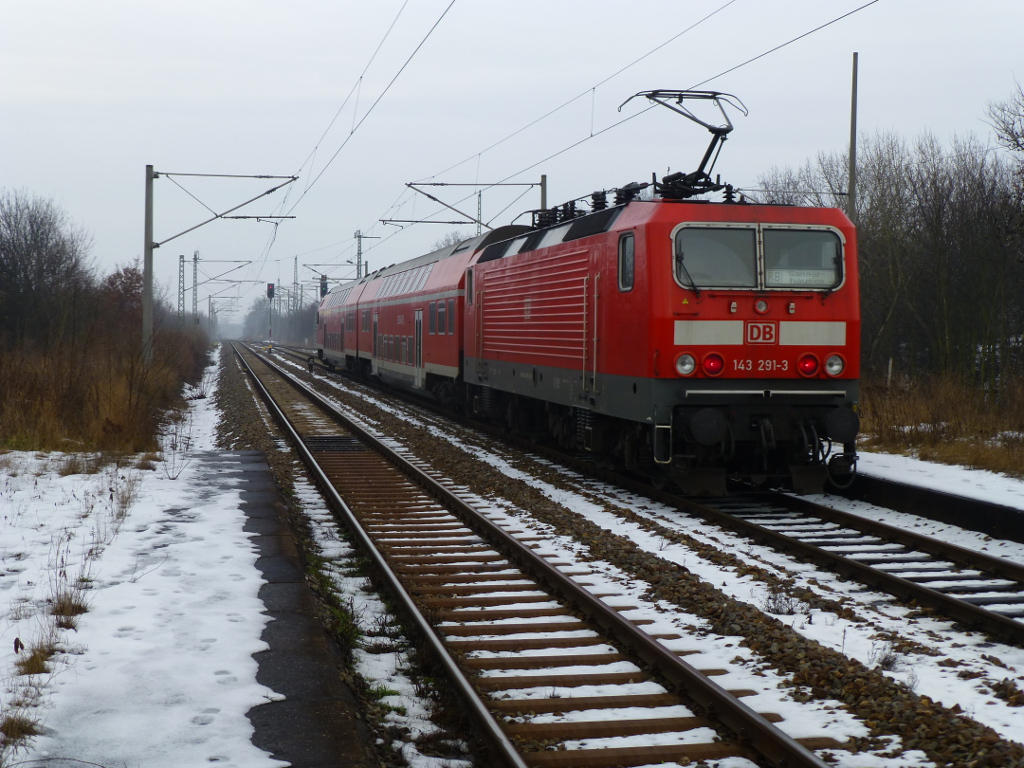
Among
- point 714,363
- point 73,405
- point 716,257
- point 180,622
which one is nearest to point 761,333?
point 714,363

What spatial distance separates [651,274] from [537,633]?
4.82m

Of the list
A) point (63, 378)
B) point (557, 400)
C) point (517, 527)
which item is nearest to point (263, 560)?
point (517, 527)

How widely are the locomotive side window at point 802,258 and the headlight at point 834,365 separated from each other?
734 mm

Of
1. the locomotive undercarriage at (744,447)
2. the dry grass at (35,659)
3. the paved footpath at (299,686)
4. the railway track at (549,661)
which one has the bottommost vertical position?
the railway track at (549,661)

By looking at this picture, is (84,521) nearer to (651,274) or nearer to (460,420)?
(651,274)

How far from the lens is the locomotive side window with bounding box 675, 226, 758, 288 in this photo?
10086mm

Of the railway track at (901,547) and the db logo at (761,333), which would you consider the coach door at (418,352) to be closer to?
the railway track at (901,547)

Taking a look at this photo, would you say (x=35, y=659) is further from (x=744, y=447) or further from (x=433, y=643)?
(x=744, y=447)

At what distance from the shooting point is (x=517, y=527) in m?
9.51

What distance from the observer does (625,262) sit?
10.7 meters

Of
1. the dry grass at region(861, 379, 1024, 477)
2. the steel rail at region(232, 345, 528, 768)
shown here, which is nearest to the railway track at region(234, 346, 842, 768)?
the steel rail at region(232, 345, 528, 768)

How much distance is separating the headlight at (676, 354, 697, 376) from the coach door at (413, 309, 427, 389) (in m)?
13.4

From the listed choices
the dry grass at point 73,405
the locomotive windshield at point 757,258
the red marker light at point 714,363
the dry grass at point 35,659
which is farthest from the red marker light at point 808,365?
the dry grass at point 73,405

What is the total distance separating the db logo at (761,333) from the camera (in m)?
10.1
